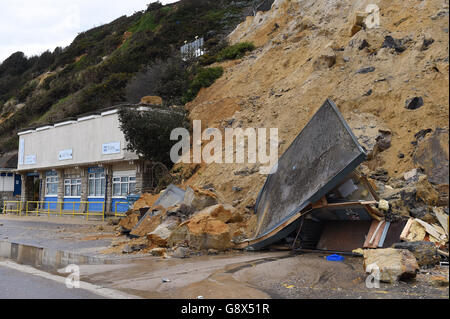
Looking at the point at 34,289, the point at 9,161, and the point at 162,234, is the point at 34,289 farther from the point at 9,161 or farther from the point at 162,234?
the point at 9,161

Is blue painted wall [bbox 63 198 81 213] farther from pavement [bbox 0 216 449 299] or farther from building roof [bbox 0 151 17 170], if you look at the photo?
pavement [bbox 0 216 449 299]

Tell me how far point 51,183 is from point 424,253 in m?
31.6

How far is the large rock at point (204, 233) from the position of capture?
10.5m

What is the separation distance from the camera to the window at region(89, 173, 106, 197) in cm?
2789

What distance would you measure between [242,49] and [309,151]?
2289cm

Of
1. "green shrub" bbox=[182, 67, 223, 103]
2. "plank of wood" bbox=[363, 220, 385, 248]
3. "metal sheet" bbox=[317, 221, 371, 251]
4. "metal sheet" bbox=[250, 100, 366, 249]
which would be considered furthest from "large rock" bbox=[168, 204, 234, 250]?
"green shrub" bbox=[182, 67, 223, 103]

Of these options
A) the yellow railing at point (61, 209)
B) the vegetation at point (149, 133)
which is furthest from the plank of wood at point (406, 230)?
the yellow railing at point (61, 209)

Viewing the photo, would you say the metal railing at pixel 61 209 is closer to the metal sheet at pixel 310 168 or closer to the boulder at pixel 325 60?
the boulder at pixel 325 60

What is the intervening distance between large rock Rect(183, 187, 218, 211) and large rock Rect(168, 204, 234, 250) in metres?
0.99

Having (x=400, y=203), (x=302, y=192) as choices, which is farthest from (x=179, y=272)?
(x=400, y=203)

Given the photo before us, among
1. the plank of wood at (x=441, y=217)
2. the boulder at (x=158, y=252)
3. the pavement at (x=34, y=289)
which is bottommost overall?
the boulder at (x=158, y=252)

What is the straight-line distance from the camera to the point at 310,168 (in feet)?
31.2

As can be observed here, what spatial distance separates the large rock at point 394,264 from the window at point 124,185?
790 inches
